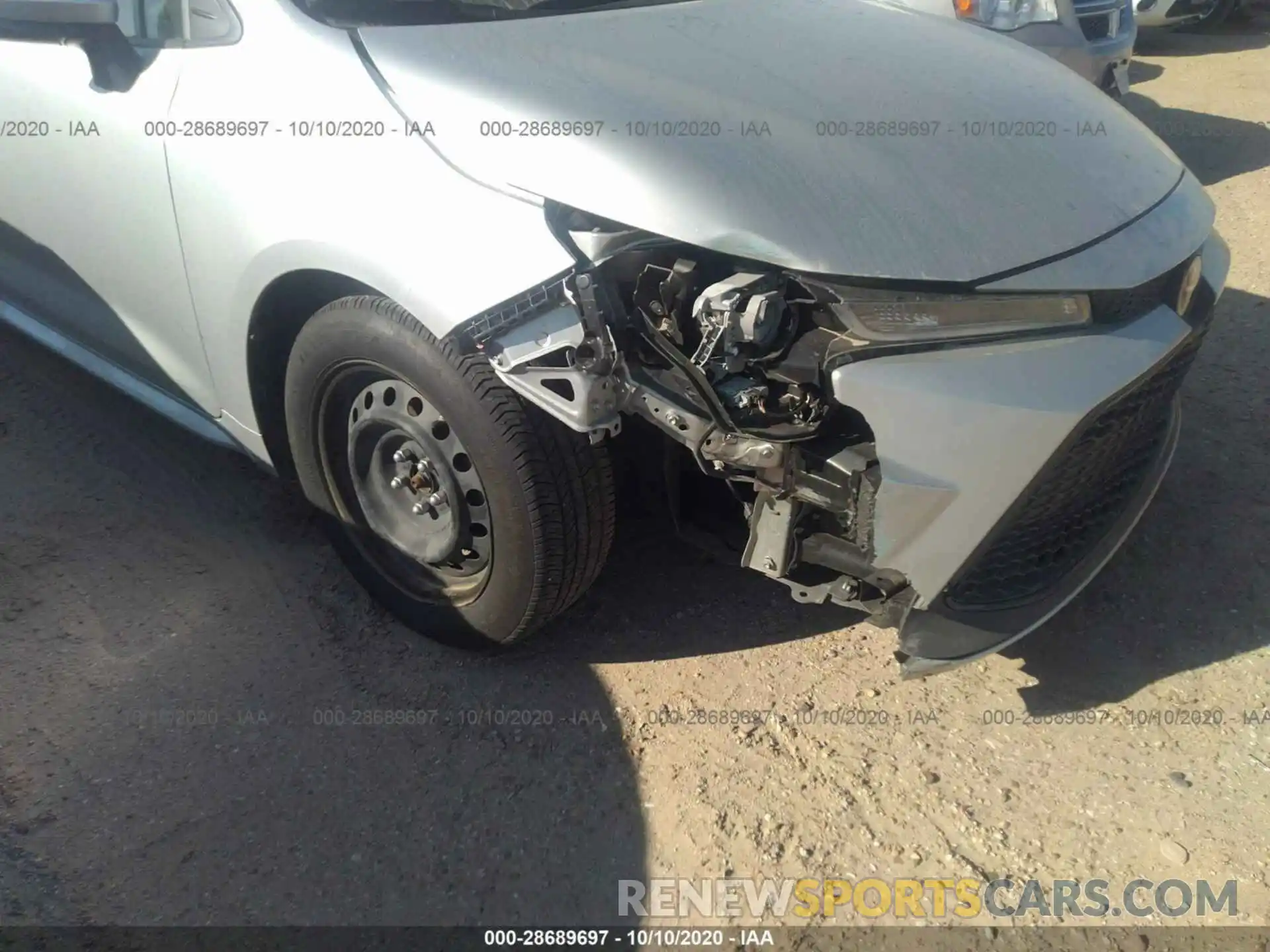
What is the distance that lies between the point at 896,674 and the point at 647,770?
67 cm

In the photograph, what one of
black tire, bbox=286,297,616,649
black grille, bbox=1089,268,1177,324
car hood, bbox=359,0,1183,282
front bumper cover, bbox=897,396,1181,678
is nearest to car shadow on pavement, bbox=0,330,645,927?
black tire, bbox=286,297,616,649

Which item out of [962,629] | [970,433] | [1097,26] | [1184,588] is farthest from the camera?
[1097,26]

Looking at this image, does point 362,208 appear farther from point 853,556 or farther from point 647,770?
point 647,770

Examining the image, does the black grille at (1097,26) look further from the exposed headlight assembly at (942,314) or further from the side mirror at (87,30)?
the side mirror at (87,30)

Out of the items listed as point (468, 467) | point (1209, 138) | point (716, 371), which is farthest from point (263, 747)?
point (1209, 138)

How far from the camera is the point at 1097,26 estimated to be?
501 centimetres

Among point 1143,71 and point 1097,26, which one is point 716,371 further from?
point 1143,71

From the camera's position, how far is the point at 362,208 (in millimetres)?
2109

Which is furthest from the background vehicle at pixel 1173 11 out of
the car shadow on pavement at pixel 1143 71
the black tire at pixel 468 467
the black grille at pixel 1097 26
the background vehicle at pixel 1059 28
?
the black tire at pixel 468 467

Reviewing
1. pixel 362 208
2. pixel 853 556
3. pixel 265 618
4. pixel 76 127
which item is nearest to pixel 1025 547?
pixel 853 556

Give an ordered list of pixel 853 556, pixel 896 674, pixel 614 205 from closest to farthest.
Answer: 1. pixel 614 205
2. pixel 853 556
3. pixel 896 674

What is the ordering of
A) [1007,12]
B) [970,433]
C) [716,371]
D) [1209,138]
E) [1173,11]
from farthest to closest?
1. [1173,11]
2. [1209,138]
3. [1007,12]
4. [716,371]
5. [970,433]

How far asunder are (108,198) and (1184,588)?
2.99 meters

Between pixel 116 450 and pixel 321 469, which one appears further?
pixel 116 450
